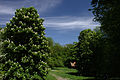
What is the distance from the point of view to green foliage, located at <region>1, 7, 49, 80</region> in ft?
49.4

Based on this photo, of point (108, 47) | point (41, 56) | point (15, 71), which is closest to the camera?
point (108, 47)

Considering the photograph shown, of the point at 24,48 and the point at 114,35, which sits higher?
the point at 114,35

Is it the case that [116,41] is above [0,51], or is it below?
above

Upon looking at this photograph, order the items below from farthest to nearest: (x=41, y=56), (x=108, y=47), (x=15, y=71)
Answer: (x=41, y=56)
(x=15, y=71)
(x=108, y=47)

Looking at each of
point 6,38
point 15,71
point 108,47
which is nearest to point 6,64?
point 15,71

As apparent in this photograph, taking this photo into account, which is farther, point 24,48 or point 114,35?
point 24,48

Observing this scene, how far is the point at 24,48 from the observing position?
1530 cm

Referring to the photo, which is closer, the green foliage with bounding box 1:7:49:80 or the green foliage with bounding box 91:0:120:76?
the green foliage with bounding box 91:0:120:76

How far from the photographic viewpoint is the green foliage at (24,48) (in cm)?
1505

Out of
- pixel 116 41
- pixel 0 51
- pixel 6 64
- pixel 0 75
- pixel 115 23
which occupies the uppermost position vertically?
pixel 115 23

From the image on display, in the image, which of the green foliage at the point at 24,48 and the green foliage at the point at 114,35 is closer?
the green foliage at the point at 114,35

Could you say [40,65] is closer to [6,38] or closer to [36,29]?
[36,29]

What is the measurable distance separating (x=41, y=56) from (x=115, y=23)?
11131 millimetres

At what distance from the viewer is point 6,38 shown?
16.6 m
